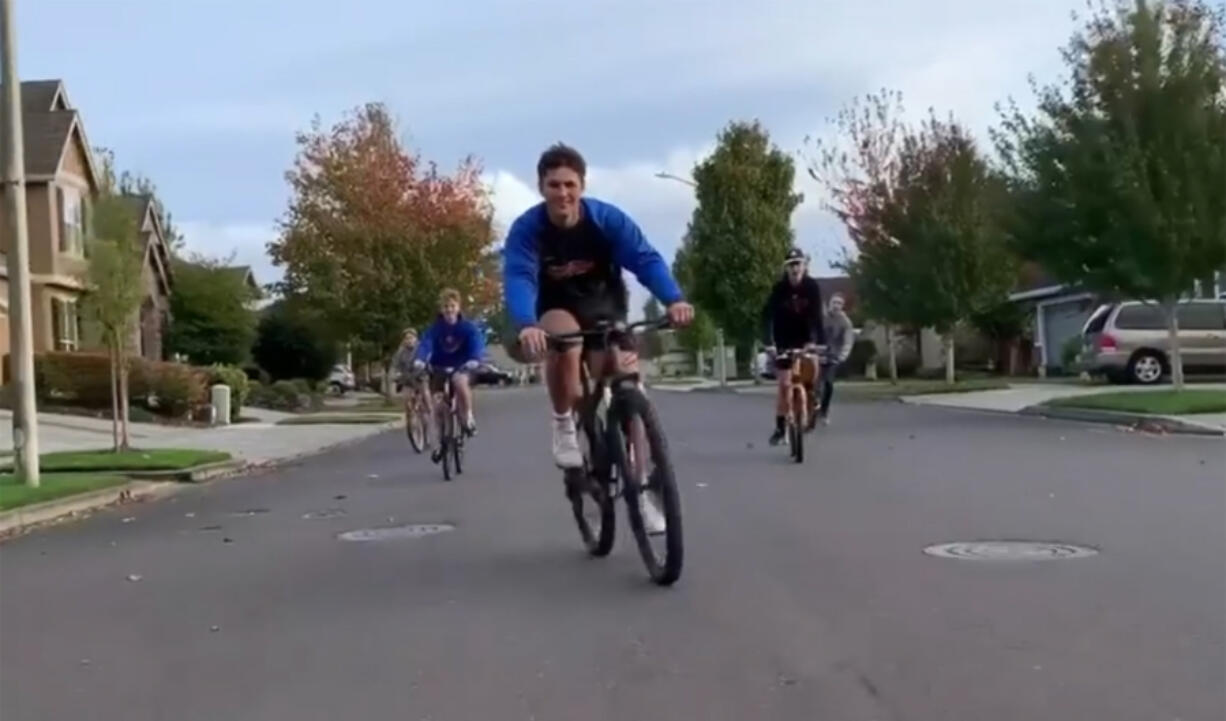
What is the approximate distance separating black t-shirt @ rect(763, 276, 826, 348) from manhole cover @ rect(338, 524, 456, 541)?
5.97 metres

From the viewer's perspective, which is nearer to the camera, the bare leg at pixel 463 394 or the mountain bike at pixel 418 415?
the bare leg at pixel 463 394

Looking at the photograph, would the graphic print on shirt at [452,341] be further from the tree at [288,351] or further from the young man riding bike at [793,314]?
the tree at [288,351]

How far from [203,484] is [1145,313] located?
75.5 feet

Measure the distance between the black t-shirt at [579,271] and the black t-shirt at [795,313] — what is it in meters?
8.32

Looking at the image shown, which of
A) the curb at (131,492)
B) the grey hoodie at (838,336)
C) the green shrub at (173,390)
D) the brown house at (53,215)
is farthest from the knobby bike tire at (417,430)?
the brown house at (53,215)

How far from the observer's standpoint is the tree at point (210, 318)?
53188 millimetres

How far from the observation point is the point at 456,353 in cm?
1816

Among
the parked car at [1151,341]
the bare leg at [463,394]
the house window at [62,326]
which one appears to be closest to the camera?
the bare leg at [463,394]

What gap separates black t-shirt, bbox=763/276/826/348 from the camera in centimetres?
1684

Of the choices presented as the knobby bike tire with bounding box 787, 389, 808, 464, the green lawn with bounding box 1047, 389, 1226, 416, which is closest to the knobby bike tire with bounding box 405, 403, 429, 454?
the knobby bike tire with bounding box 787, 389, 808, 464

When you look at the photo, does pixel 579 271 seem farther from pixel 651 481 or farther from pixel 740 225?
pixel 740 225

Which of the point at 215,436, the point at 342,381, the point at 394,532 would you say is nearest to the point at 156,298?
the point at 342,381

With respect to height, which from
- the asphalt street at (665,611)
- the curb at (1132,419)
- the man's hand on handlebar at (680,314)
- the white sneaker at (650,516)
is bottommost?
the asphalt street at (665,611)

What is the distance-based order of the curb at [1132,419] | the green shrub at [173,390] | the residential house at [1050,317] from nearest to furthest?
1. the curb at [1132,419]
2. the green shrub at [173,390]
3. the residential house at [1050,317]
